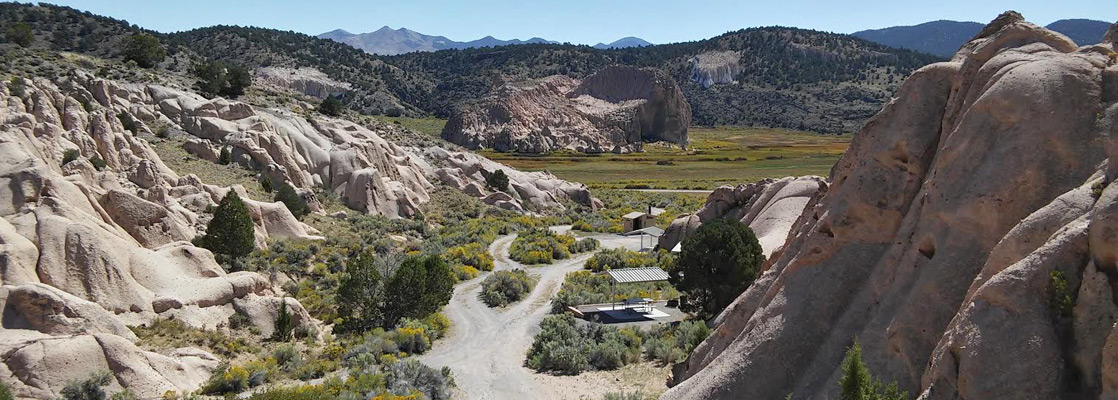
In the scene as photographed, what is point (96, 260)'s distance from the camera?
983 inches

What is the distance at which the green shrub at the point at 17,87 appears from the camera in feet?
139

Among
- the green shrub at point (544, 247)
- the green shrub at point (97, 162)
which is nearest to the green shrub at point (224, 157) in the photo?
the green shrub at point (97, 162)

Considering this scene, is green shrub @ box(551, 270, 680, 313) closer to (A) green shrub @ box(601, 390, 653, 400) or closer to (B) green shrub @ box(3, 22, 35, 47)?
(A) green shrub @ box(601, 390, 653, 400)

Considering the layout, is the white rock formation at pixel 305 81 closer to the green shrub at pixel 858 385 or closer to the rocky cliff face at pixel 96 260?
the rocky cliff face at pixel 96 260

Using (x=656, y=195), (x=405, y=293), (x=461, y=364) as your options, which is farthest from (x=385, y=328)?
(x=656, y=195)

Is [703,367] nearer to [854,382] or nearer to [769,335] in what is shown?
[769,335]

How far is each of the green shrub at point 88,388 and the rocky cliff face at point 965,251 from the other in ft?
50.3

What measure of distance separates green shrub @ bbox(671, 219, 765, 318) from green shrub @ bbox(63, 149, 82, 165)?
31.5 meters

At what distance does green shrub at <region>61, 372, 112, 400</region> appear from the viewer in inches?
738

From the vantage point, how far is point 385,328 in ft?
103

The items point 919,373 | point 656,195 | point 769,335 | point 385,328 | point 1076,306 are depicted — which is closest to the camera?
point 1076,306

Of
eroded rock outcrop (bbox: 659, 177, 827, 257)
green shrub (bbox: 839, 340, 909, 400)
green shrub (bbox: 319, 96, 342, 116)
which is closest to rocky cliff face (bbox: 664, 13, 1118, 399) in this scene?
green shrub (bbox: 839, 340, 909, 400)

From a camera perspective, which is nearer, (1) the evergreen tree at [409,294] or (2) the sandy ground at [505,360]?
(2) the sandy ground at [505,360]

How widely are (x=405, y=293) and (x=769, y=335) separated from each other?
20394 millimetres
